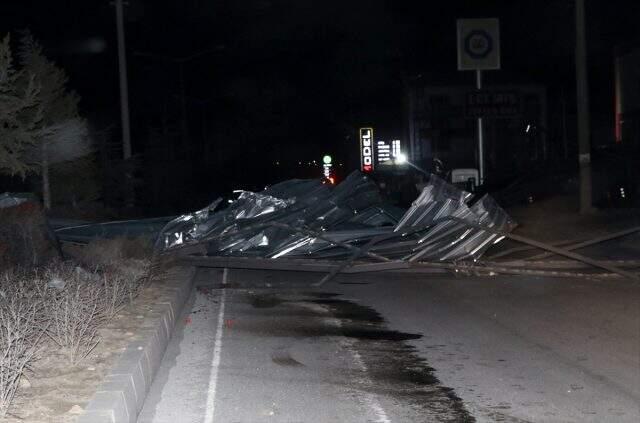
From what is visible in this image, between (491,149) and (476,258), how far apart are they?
33089 mm

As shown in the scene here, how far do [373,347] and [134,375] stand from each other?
333 cm

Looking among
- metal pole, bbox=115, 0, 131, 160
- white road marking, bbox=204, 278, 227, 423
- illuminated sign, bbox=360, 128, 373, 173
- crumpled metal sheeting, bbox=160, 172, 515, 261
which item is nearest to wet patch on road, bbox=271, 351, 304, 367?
white road marking, bbox=204, 278, 227, 423

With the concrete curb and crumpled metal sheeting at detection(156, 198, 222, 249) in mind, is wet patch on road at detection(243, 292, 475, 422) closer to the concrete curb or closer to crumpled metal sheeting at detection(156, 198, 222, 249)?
the concrete curb

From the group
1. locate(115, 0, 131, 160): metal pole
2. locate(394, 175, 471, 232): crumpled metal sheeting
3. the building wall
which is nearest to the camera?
locate(394, 175, 471, 232): crumpled metal sheeting

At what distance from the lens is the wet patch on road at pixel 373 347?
7785mm

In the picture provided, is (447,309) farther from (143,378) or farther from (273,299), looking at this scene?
(143,378)

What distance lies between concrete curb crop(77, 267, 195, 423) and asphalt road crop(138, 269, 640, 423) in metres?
0.17

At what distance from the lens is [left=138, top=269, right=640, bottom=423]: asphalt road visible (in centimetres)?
767

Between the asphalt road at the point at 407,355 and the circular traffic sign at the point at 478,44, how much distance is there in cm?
1452

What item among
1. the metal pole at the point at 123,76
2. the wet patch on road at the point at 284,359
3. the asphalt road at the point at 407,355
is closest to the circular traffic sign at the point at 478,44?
the metal pole at the point at 123,76

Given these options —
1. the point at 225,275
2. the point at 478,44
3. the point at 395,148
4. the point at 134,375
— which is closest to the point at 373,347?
the point at 134,375

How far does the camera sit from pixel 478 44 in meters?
28.8

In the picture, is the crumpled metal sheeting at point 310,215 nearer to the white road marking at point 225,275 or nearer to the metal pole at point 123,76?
the white road marking at point 225,275

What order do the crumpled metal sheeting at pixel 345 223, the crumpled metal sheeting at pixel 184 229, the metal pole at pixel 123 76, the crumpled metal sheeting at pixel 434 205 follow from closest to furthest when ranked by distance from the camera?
1. the crumpled metal sheeting at pixel 345 223
2. the crumpled metal sheeting at pixel 434 205
3. the crumpled metal sheeting at pixel 184 229
4. the metal pole at pixel 123 76
